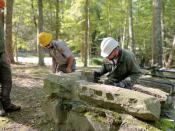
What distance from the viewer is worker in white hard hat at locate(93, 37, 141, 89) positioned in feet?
16.9

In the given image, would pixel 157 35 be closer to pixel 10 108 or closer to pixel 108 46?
pixel 108 46

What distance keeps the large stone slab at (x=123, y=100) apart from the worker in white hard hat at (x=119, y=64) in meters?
0.72

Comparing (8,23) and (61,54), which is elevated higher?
(8,23)

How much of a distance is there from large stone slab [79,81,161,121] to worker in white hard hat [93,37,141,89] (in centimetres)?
72

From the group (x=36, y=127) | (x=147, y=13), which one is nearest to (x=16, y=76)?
(x=36, y=127)

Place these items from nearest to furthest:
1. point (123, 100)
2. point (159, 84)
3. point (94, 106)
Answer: point (123, 100) < point (94, 106) < point (159, 84)

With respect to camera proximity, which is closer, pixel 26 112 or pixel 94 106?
pixel 94 106

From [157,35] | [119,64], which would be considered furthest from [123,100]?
[157,35]

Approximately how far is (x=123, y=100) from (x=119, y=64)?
131 cm

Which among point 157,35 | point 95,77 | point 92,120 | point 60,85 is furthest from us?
point 157,35

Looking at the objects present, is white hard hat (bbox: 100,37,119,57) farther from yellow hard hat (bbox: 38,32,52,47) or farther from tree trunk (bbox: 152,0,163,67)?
tree trunk (bbox: 152,0,163,67)

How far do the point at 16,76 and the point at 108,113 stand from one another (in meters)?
6.71

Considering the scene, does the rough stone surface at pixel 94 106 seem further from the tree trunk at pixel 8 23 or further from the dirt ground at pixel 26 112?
the tree trunk at pixel 8 23

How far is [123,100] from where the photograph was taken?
169 inches
